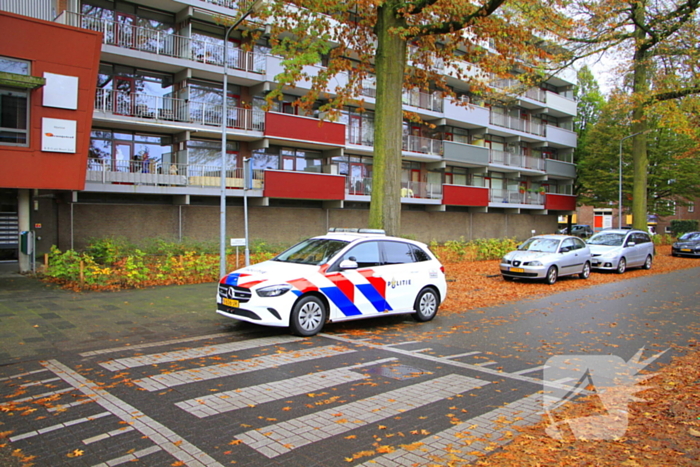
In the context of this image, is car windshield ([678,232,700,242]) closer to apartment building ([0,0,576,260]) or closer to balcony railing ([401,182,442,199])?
apartment building ([0,0,576,260])

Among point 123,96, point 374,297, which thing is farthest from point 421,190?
point 374,297

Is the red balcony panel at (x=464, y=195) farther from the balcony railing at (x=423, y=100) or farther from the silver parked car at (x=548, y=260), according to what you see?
the silver parked car at (x=548, y=260)

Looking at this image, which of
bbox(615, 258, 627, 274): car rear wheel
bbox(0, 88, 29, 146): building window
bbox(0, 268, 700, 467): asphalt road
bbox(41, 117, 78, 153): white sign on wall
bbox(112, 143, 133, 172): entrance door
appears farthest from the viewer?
bbox(615, 258, 627, 274): car rear wheel

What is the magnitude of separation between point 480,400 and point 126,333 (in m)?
6.00

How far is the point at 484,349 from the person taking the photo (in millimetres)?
8062

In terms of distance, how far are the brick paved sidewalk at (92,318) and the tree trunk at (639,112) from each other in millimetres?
21482

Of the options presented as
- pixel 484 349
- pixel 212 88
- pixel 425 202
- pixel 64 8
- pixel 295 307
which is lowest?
pixel 484 349

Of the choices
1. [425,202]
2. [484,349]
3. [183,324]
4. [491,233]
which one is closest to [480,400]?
[484,349]

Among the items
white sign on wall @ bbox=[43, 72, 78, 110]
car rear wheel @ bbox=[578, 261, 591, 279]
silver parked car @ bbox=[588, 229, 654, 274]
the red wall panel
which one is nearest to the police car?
the red wall panel

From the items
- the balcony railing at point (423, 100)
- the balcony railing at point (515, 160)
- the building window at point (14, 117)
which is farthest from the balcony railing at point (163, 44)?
the balcony railing at point (515, 160)

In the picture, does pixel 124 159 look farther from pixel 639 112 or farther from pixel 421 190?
pixel 639 112

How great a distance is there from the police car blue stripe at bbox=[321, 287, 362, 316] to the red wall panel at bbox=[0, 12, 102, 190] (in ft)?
35.4

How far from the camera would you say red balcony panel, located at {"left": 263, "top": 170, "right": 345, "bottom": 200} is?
23891 mm

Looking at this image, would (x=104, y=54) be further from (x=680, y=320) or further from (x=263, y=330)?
(x=680, y=320)
